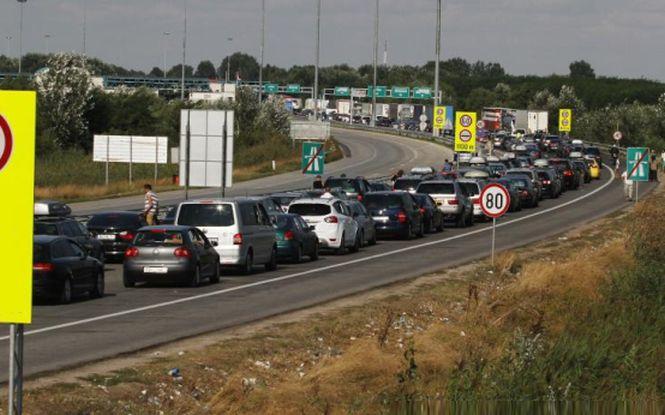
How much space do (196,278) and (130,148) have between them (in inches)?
1810

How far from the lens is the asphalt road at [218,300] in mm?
20359

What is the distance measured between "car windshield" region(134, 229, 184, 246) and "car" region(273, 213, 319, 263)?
7.34 metres

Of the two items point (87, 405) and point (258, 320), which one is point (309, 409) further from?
point (258, 320)

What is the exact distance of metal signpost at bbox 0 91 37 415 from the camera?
8750 millimetres

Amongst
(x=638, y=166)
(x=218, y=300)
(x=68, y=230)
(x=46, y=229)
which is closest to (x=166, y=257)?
(x=218, y=300)

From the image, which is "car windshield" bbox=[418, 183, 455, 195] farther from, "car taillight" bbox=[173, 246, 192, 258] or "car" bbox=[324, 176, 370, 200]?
"car taillight" bbox=[173, 246, 192, 258]

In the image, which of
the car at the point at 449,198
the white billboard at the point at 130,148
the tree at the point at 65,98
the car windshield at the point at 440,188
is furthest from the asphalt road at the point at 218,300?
the tree at the point at 65,98

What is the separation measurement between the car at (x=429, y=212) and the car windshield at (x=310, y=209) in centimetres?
837

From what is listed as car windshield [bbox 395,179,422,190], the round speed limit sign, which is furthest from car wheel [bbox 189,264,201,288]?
car windshield [bbox 395,179,422,190]

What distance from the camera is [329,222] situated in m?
40.6

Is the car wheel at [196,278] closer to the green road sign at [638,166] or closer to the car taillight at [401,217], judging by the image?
the car taillight at [401,217]

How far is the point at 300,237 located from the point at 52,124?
65484mm

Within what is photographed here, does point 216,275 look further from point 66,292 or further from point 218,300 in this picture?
point 66,292

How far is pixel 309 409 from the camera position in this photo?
13867 millimetres
